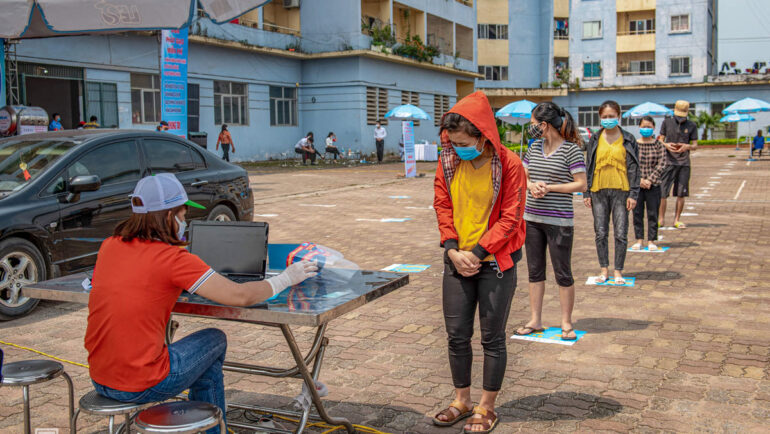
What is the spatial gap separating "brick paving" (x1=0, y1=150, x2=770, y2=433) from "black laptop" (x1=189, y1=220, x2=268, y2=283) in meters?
1.19

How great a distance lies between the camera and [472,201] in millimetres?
4133

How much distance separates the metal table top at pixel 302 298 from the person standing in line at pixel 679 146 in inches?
333

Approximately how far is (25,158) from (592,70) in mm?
54097

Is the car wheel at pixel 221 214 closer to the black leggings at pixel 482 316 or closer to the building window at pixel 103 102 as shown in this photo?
the black leggings at pixel 482 316

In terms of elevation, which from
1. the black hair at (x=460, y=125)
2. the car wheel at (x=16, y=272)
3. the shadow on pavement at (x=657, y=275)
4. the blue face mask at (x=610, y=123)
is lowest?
the shadow on pavement at (x=657, y=275)

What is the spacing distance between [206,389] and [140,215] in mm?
898

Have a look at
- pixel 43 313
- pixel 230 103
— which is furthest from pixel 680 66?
pixel 43 313

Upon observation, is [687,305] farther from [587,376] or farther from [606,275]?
[587,376]

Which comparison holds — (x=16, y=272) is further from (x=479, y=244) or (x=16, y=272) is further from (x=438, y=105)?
(x=438, y=105)

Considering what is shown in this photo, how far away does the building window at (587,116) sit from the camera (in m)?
55.5

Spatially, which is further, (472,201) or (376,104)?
(376,104)

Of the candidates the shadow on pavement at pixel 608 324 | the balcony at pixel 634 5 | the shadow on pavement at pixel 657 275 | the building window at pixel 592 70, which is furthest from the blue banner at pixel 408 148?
the balcony at pixel 634 5

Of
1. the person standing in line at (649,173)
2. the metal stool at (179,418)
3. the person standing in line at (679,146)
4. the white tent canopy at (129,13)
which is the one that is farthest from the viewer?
the person standing in line at (679,146)

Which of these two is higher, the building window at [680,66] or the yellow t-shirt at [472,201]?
the building window at [680,66]
